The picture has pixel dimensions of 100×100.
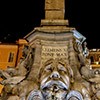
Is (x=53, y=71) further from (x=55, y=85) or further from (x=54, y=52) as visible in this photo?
(x=54, y=52)

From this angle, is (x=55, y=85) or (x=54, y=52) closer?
(x=55, y=85)

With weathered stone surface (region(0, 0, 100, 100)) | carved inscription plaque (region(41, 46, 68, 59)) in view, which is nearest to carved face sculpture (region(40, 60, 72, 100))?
weathered stone surface (region(0, 0, 100, 100))

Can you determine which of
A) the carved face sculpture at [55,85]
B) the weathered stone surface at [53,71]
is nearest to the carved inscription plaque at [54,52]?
the weathered stone surface at [53,71]

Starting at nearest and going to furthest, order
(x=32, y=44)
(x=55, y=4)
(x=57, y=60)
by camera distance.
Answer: (x=57, y=60) → (x=32, y=44) → (x=55, y=4)

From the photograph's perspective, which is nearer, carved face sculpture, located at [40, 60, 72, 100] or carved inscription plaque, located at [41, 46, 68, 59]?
carved face sculpture, located at [40, 60, 72, 100]

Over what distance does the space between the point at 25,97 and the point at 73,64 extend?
1.08 m

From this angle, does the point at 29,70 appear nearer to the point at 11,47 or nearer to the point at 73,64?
the point at 73,64

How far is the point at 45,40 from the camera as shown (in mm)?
6398

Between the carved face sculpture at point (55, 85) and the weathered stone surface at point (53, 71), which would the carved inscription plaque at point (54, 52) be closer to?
the weathered stone surface at point (53, 71)

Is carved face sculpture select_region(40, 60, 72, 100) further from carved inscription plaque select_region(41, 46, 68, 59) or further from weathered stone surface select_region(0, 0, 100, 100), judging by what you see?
carved inscription plaque select_region(41, 46, 68, 59)

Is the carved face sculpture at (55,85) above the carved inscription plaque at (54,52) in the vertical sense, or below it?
below

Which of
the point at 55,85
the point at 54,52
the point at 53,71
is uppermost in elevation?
the point at 54,52

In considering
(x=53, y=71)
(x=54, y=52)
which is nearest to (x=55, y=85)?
(x=53, y=71)

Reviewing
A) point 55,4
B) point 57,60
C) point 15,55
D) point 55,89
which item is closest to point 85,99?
point 55,89
